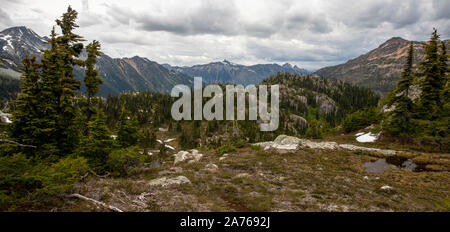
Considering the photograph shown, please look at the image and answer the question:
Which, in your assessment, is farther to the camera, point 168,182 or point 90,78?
point 90,78

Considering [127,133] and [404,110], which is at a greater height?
[404,110]

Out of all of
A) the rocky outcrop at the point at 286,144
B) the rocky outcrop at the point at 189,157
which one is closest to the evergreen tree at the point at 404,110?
the rocky outcrop at the point at 286,144

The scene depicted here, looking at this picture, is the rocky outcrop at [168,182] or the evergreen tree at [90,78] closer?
the rocky outcrop at [168,182]

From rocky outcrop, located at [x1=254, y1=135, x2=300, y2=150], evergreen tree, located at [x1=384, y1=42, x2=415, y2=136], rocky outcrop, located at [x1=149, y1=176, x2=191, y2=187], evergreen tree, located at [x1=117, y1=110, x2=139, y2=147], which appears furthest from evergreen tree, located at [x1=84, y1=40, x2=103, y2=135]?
evergreen tree, located at [x1=384, y1=42, x2=415, y2=136]

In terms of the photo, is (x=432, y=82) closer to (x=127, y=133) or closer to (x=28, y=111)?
(x=127, y=133)

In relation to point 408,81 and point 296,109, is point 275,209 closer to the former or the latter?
point 408,81

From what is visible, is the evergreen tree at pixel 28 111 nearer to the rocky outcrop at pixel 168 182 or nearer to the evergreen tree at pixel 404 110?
the rocky outcrop at pixel 168 182

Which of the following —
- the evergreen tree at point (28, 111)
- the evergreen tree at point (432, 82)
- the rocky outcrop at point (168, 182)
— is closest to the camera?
the rocky outcrop at point (168, 182)

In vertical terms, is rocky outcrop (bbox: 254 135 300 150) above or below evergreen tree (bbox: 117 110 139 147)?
below

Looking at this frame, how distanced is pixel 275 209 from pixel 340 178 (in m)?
8.47

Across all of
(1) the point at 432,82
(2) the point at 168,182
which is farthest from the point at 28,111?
(1) the point at 432,82

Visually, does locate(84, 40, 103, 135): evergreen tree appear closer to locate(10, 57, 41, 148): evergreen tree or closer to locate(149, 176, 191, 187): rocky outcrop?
locate(10, 57, 41, 148): evergreen tree

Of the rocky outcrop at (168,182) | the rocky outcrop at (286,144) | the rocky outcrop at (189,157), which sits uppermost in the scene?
the rocky outcrop at (168,182)
